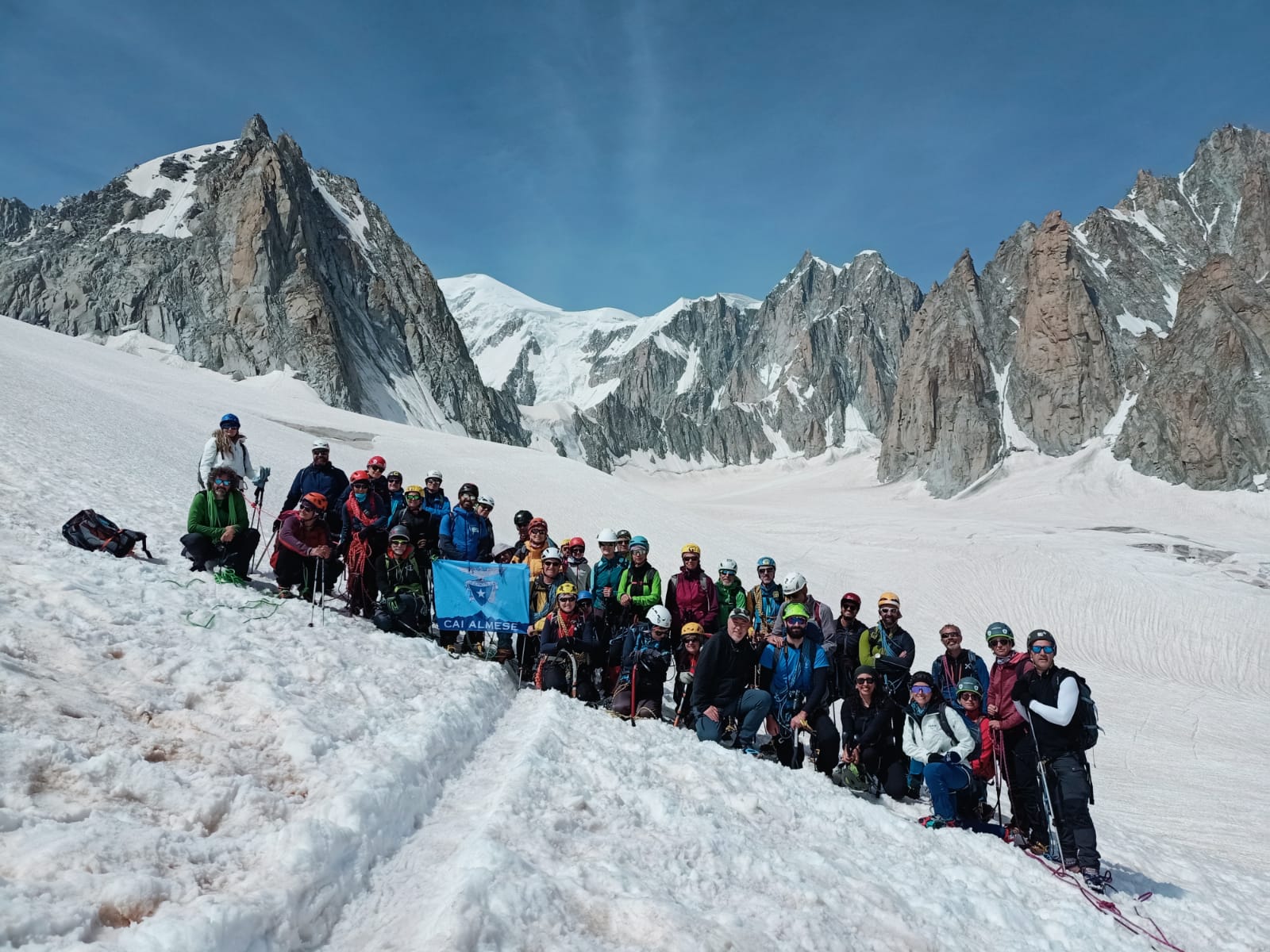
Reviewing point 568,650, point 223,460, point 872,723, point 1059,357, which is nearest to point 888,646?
point 872,723

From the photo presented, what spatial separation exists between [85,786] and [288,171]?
97.7m

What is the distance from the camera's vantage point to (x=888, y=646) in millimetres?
9180

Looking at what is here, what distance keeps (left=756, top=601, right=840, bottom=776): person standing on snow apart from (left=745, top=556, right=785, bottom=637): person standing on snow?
1.01m

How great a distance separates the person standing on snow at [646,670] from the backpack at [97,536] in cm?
586

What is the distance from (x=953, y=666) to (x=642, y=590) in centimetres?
395

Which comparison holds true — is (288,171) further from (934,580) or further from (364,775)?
(364,775)

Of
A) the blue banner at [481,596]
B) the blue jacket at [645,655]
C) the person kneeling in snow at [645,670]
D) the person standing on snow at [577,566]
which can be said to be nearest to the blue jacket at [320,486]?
the blue banner at [481,596]

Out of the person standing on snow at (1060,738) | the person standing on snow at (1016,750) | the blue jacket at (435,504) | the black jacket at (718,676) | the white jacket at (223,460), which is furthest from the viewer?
the blue jacket at (435,504)

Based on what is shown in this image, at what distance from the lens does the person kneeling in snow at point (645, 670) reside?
8383 mm

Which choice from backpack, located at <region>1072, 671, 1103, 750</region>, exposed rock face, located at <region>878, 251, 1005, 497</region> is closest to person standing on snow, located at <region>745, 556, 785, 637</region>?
backpack, located at <region>1072, 671, 1103, 750</region>

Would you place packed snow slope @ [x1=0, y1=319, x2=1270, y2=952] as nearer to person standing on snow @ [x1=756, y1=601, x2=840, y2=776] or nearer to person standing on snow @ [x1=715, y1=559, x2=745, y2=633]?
person standing on snow @ [x1=756, y1=601, x2=840, y2=776]

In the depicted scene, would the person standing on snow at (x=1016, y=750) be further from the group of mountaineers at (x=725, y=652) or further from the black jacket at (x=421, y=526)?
the black jacket at (x=421, y=526)

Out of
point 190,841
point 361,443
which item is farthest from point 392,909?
point 361,443

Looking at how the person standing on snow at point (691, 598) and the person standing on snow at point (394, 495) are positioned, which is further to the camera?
the person standing on snow at point (394, 495)
